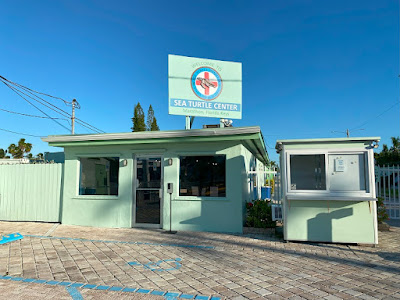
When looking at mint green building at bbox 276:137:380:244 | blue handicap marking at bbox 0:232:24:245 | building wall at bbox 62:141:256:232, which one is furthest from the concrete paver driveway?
building wall at bbox 62:141:256:232

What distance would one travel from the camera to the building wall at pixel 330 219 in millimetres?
5840

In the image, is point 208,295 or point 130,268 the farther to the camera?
point 130,268

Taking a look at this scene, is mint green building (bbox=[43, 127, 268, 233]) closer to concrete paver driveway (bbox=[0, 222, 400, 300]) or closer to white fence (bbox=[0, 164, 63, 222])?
white fence (bbox=[0, 164, 63, 222])

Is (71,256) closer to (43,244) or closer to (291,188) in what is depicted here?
(43,244)

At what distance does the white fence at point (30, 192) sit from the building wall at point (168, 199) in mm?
518

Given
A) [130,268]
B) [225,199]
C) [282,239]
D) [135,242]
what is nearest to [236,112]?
[225,199]

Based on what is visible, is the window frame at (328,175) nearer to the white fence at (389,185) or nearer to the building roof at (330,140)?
the building roof at (330,140)

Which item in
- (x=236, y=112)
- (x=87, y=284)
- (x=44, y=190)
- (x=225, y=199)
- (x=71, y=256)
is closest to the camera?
(x=87, y=284)

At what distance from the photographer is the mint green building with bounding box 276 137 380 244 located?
585cm

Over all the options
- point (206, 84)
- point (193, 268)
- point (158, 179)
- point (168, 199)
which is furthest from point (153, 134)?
point (193, 268)

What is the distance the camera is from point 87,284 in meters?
3.86

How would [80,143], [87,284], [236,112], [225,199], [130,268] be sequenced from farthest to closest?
[236,112]
[80,143]
[225,199]
[130,268]
[87,284]

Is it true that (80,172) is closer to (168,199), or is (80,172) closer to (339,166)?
(168,199)

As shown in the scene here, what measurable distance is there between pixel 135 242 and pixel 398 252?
5.56 metres
